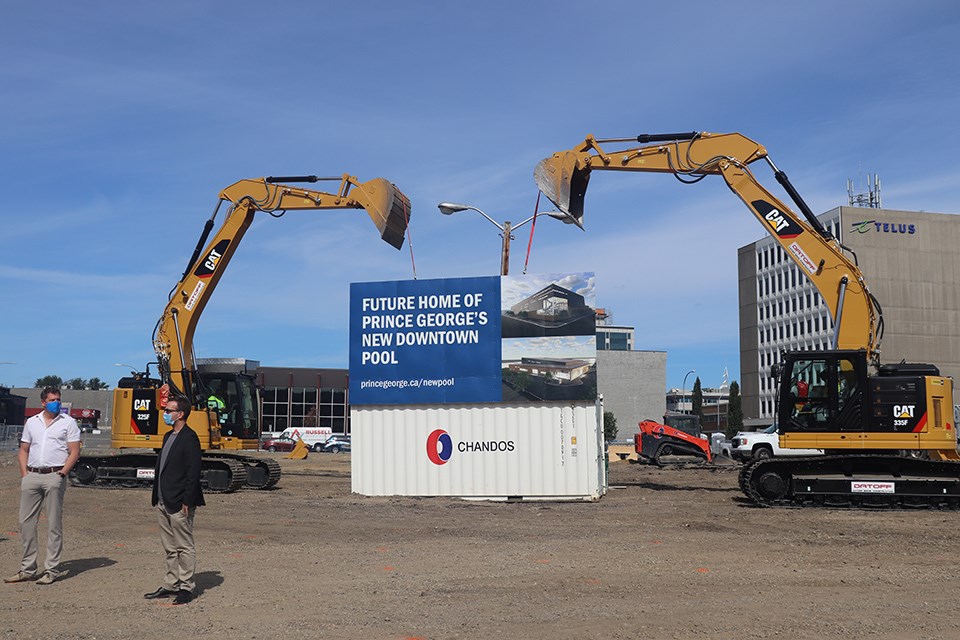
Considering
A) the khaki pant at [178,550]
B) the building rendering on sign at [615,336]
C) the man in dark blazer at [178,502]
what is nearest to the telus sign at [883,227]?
the building rendering on sign at [615,336]

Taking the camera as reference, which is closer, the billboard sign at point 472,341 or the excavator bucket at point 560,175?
the billboard sign at point 472,341

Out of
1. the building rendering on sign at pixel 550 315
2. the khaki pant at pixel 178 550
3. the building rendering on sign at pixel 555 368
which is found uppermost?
the building rendering on sign at pixel 550 315

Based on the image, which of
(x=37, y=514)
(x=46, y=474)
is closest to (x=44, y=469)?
(x=46, y=474)

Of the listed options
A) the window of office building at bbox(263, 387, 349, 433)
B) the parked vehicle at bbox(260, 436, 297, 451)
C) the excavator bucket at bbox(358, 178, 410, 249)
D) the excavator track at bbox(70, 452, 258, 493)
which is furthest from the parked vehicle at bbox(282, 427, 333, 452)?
the excavator bucket at bbox(358, 178, 410, 249)

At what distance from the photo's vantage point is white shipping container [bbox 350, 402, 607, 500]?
20672 millimetres

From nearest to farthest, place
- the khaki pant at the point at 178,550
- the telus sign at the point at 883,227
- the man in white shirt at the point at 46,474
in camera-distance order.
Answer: the khaki pant at the point at 178,550 → the man in white shirt at the point at 46,474 → the telus sign at the point at 883,227

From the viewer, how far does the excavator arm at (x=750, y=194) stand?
19297 mm

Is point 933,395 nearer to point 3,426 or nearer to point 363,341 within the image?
point 363,341

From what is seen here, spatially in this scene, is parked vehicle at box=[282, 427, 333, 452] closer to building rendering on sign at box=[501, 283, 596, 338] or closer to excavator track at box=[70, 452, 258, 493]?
excavator track at box=[70, 452, 258, 493]

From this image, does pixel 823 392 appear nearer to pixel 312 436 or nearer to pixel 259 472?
pixel 259 472

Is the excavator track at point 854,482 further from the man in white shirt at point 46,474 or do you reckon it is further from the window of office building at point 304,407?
the window of office building at point 304,407

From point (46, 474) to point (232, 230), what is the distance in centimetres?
1402

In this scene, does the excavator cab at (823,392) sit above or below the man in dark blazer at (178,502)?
above

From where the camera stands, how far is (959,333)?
103438mm
